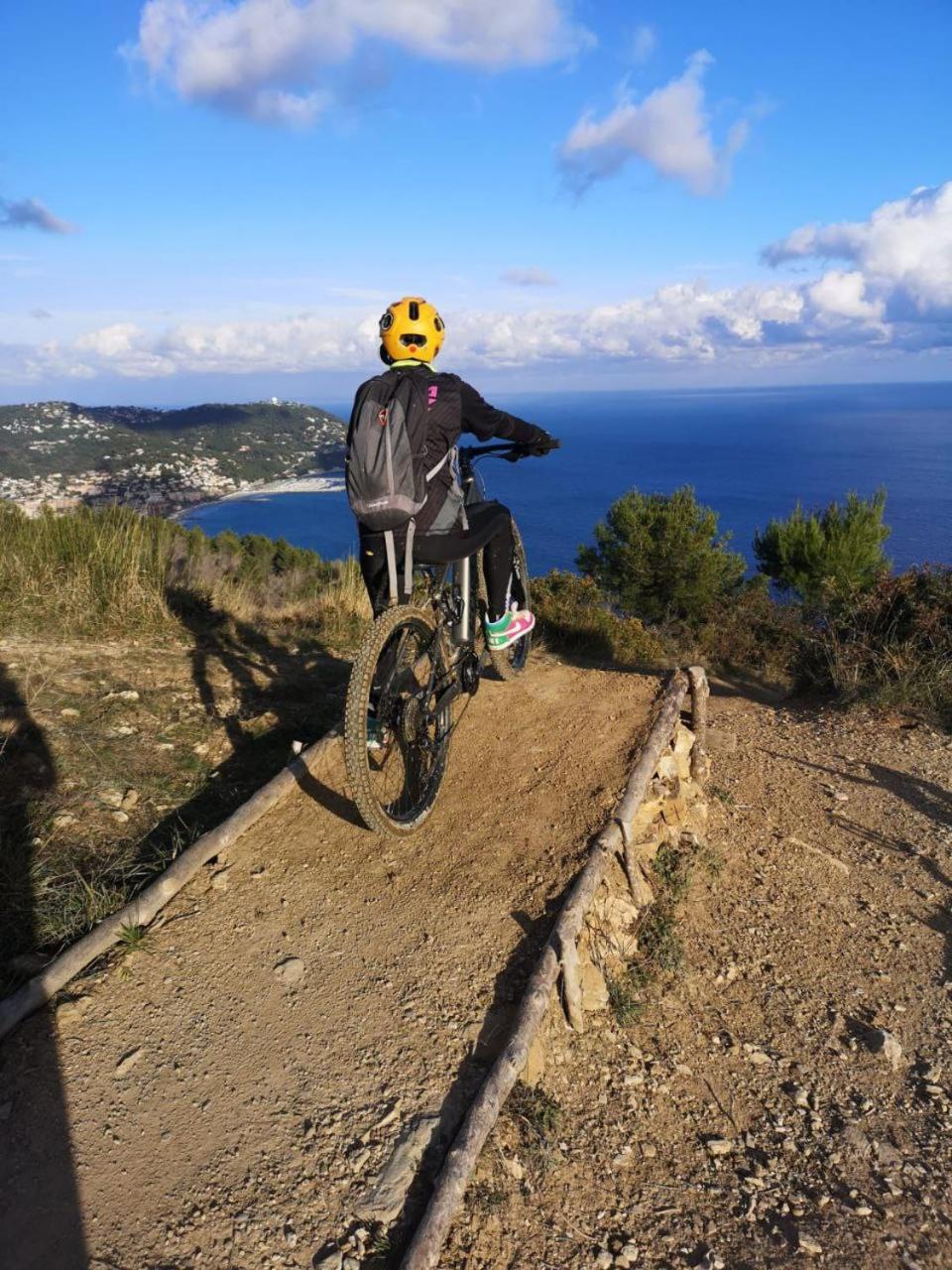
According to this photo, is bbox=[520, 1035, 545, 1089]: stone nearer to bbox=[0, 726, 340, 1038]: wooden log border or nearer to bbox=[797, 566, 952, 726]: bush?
bbox=[0, 726, 340, 1038]: wooden log border

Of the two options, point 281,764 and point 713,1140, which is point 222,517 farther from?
point 713,1140

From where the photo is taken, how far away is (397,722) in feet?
12.6

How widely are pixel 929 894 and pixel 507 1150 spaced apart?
3326mm

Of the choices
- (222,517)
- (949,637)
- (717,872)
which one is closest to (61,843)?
(717,872)

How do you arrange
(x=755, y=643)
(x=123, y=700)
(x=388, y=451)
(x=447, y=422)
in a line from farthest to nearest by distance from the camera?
1. (x=755, y=643)
2. (x=123, y=700)
3. (x=447, y=422)
4. (x=388, y=451)

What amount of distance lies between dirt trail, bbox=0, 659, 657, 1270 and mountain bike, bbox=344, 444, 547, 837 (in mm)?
283

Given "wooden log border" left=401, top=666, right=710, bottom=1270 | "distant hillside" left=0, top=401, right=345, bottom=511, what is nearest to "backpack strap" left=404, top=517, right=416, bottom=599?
"wooden log border" left=401, top=666, right=710, bottom=1270

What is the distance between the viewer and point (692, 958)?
12.4 feet

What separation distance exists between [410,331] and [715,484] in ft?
282

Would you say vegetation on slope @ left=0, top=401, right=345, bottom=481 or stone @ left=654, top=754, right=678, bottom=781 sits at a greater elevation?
vegetation on slope @ left=0, top=401, right=345, bottom=481

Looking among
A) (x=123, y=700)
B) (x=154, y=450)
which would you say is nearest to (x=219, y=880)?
(x=123, y=700)

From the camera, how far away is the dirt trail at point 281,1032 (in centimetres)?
228

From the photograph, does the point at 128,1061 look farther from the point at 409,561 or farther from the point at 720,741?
A: the point at 720,741

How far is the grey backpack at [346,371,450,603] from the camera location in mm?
3459
